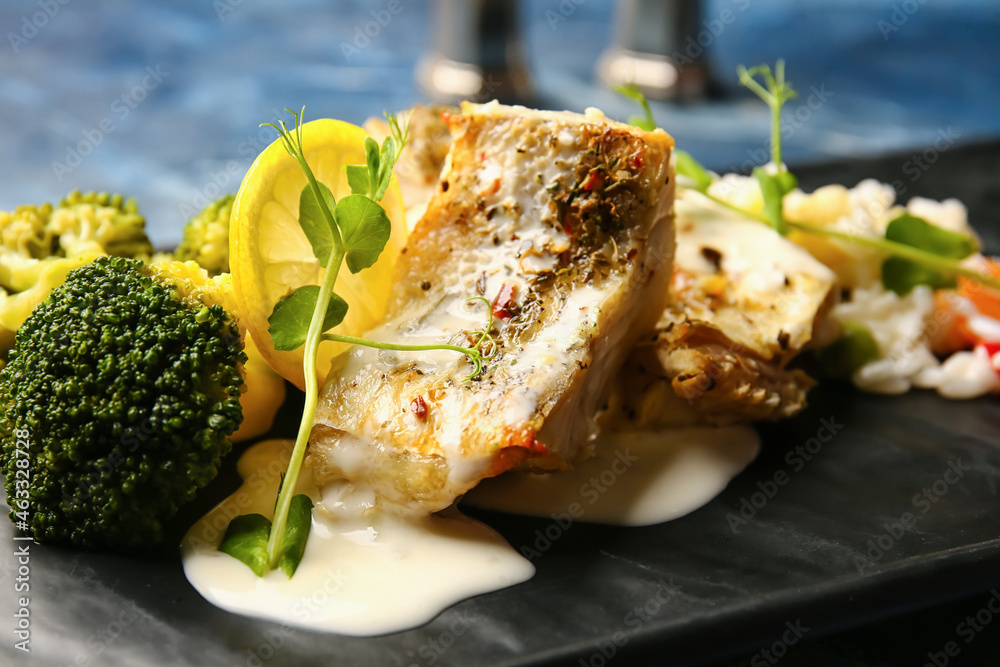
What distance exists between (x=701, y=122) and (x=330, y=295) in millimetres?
7152

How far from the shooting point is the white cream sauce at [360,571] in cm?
284

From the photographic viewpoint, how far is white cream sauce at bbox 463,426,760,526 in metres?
3.37

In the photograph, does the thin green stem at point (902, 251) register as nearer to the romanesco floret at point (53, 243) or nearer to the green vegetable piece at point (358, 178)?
the green vegetable piece at point (358, 178)

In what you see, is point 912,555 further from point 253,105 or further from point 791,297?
point 253,105

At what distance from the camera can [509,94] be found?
980 cm

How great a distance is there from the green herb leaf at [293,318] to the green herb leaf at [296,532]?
493mm

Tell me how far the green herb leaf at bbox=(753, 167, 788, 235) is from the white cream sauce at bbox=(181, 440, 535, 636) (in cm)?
201

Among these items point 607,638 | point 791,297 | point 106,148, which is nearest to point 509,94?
point 106,148

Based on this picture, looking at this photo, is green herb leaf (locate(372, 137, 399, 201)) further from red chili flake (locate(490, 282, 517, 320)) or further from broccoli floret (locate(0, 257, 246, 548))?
broccoli floret (locate(0, 257, 246, 548))

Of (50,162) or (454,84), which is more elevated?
(454,84)

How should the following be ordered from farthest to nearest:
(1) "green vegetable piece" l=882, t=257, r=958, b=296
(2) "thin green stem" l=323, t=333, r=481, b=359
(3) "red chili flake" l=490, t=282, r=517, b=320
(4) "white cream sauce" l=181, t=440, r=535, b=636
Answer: (1) "green vegetable piece" l=882, t=257, r=958, b=296
(3) "red chili flake" l=490, t=282, r=517, b=320
(2) "thin green stem" l=323, t=333, r=481, b=359
(4) "white cream sauce" l=181, t=440, r=535, b=636

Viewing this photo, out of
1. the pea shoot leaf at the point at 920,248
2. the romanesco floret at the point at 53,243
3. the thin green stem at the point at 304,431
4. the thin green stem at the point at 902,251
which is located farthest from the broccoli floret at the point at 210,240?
the pea shoot leaf at the point at 920,248

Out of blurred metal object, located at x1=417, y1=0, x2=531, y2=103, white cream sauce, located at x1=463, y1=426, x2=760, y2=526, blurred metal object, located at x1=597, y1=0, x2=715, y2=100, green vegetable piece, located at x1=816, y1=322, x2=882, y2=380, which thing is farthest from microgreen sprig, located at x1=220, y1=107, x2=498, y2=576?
blurred metal object, located at x1=597, y1=0, x2=715, y2=100

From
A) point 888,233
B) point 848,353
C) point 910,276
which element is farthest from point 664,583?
point 888,233
